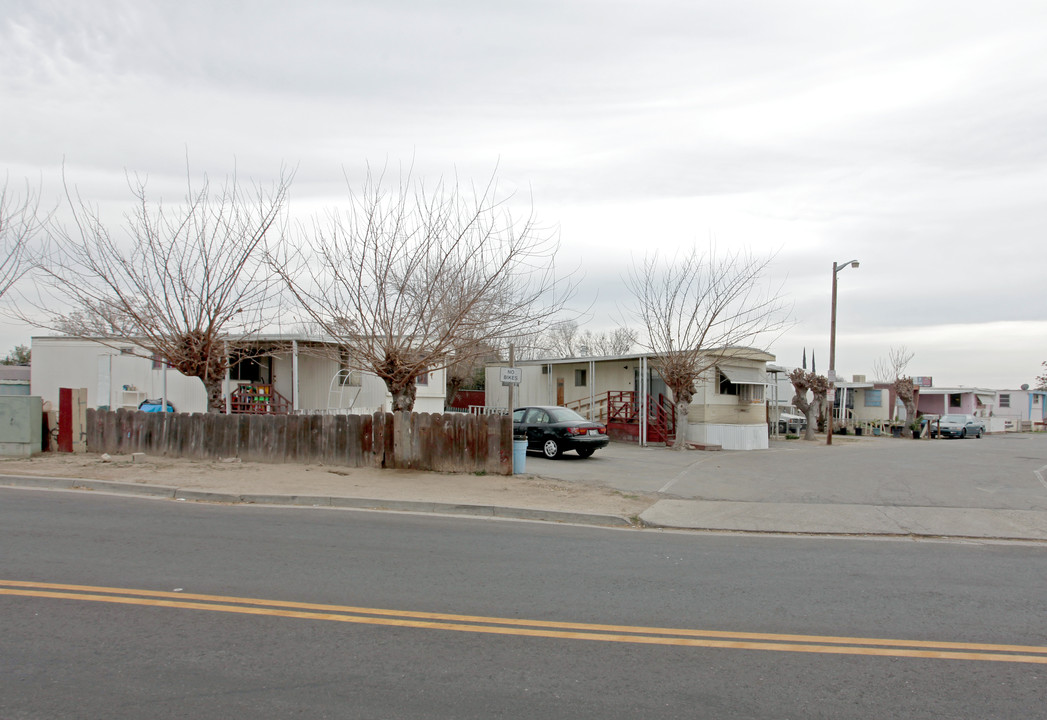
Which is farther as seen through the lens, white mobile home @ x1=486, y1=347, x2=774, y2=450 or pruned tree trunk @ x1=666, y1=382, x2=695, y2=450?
white mobile home @ x1=486, y1=347, x2=774, y2=450

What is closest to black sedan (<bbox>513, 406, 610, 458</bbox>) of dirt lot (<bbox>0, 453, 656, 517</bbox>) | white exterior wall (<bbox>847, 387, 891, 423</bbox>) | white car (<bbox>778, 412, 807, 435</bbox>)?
dirt lot (<bbox>0, 453, 656, 517</bbox>)

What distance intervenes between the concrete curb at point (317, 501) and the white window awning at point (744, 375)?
671 inches

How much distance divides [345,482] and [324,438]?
8.15 ft

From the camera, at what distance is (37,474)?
13188 millimetres

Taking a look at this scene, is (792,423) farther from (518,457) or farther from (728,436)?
(518,457)

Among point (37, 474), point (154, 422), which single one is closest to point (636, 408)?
point (154, 422)

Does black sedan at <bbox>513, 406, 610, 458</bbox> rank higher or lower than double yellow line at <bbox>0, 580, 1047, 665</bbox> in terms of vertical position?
higher

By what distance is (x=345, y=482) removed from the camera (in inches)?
516

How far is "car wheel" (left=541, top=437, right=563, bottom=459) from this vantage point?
19.3m

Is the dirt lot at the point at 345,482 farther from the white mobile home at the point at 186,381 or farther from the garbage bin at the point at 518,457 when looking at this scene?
the white mobile home at the point at 186,381

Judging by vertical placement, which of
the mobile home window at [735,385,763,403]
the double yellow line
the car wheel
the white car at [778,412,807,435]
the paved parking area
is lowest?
the white car at [778,412,807,435]

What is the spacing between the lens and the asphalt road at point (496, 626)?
14.4 ft

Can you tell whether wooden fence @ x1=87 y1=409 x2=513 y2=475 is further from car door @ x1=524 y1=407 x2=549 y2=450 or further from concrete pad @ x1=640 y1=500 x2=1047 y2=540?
car door @ x1=524 y1=407 x2=549 y2=450

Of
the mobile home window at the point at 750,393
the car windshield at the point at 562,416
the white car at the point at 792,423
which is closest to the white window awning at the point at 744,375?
the mobile home window at the point at 750,393
